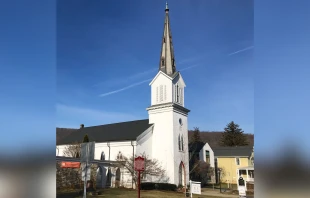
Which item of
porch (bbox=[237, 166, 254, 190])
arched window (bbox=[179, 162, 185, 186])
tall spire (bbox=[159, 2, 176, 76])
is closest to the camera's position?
porch (bbox=[237, 166, 254, 190])

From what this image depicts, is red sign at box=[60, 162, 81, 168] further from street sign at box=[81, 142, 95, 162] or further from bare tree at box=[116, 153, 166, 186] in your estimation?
bare tree at box=[116, 153, 166, 186]

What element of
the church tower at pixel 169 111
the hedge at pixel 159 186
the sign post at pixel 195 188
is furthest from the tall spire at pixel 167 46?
the hedge at pixel 159 186

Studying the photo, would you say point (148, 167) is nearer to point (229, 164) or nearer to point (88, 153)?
point (229, 164)

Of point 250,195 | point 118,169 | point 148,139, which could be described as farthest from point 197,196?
point 148,139

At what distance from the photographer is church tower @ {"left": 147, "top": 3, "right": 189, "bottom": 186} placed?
3563 millimetres

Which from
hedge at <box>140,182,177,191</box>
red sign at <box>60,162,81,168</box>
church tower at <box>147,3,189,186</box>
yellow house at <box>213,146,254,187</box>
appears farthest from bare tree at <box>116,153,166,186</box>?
yellow house at <box>213,146,254,187</box>

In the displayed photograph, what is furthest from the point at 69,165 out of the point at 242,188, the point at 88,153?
the point at 242,188

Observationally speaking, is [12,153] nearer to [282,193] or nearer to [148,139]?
[282,193]

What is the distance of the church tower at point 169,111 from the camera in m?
3.56

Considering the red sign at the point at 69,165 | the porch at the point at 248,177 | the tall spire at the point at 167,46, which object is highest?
the tall spire at the point at 167,46

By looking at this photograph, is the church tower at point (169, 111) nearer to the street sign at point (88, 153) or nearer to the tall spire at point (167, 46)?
the tall spire at point (167, 46)

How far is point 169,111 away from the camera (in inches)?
265

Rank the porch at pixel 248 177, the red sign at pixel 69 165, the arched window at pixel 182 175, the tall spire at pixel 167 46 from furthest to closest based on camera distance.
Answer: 1. the arched window at pixel 182 175
2. the red sign at pixel 69 165
3. the tall spire at pixel 167 46
4. the porch at pixel 248 177

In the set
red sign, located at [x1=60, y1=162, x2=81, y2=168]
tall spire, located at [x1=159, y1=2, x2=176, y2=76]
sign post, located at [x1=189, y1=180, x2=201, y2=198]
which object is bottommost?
sign post, located at [x1=189, y1=180, x2=201, y2=198]
